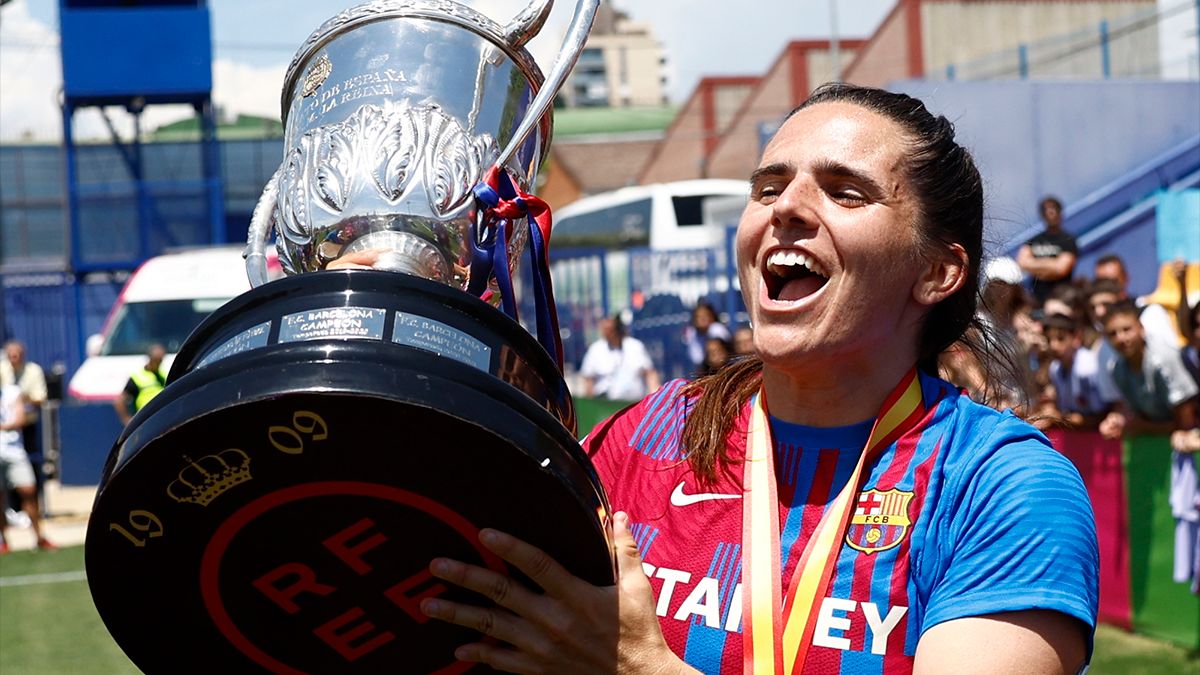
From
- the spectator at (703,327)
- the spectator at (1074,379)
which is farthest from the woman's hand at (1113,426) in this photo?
the spectator at (703,327)

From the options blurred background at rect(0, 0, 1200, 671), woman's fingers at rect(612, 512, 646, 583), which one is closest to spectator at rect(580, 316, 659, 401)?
blurred background at rect(0, 0, 1200, 671)

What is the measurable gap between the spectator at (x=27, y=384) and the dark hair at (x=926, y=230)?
12625 mm

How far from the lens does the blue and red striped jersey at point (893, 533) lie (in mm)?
1836

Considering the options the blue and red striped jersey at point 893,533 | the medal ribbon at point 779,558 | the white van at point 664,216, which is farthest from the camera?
the white van at point 664,216

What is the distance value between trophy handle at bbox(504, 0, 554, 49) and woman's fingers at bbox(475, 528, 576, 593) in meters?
1.10

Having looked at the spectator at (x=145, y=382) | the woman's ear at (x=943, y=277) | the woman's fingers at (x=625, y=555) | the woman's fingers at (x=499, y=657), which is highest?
the woman's ear at (x=943, y=277)

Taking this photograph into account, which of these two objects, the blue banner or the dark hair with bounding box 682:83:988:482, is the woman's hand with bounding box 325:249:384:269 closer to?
the dark hair with bounding box 682:83:988:482

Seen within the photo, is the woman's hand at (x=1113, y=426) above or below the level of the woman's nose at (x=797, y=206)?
below

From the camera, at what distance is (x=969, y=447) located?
6.45 feet

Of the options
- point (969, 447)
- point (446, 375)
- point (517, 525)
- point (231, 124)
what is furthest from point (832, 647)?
point (231, 124)

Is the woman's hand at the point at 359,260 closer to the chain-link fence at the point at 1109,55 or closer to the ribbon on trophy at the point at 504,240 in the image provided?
the ribbon on trophy at the point at 504,240

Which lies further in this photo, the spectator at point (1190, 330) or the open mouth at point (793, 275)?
the spectator at point (1190, 330)

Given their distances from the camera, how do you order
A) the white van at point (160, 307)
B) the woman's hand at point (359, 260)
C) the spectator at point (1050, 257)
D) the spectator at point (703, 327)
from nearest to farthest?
the woman's hand at point (359, 260) → the spectator at point (1050, 257) → the spectator at point (703, 327) → the white van at point (160, 307)

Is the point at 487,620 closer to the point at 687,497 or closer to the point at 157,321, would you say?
the point at 687,497
